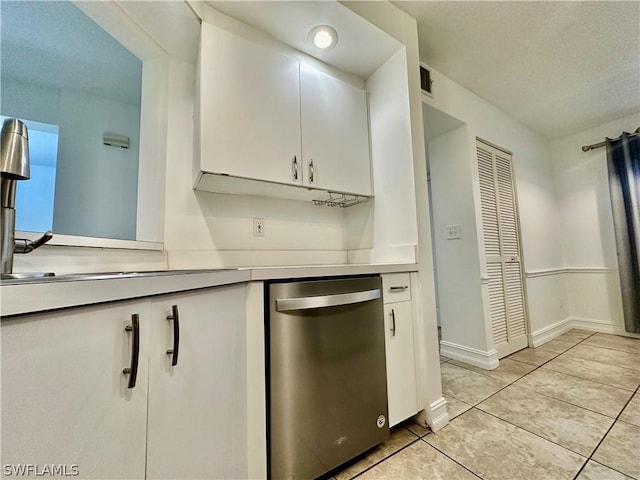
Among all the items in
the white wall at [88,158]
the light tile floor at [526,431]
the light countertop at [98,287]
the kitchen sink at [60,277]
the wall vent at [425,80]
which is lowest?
the light tile floor at [526,431]

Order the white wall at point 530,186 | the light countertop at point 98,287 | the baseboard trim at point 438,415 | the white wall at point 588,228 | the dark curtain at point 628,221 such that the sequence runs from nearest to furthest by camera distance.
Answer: the light countertop at point 98,287, the baseboard trim at point 438,415, the white wall at point 530,186, the dark curtain at point 628,221, the white wall at point 588,228

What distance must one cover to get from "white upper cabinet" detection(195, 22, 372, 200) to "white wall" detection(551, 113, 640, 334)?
3.37 metres

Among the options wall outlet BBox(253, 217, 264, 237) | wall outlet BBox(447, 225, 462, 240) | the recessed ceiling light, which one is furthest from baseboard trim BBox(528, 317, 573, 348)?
the recessed ceiling light

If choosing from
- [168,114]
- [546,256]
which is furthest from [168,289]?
[546,256]

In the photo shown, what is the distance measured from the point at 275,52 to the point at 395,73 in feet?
2.46

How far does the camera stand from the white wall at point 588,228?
2996 mm

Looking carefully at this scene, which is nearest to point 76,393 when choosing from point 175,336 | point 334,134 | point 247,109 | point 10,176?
point 175,336

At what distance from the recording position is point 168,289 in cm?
65

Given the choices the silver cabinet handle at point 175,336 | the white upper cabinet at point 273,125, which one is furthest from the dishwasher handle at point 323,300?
the white upper cabinet at point 273,125

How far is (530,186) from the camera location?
294 cm

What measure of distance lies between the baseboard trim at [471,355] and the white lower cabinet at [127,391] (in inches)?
82.4

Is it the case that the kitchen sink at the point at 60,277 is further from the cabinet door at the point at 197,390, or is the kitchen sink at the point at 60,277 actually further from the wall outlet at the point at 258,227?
the wall outlet at the point at 258,227

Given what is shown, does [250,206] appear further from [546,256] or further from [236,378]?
[546,256]

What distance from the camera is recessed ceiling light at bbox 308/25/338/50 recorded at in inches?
54.8
